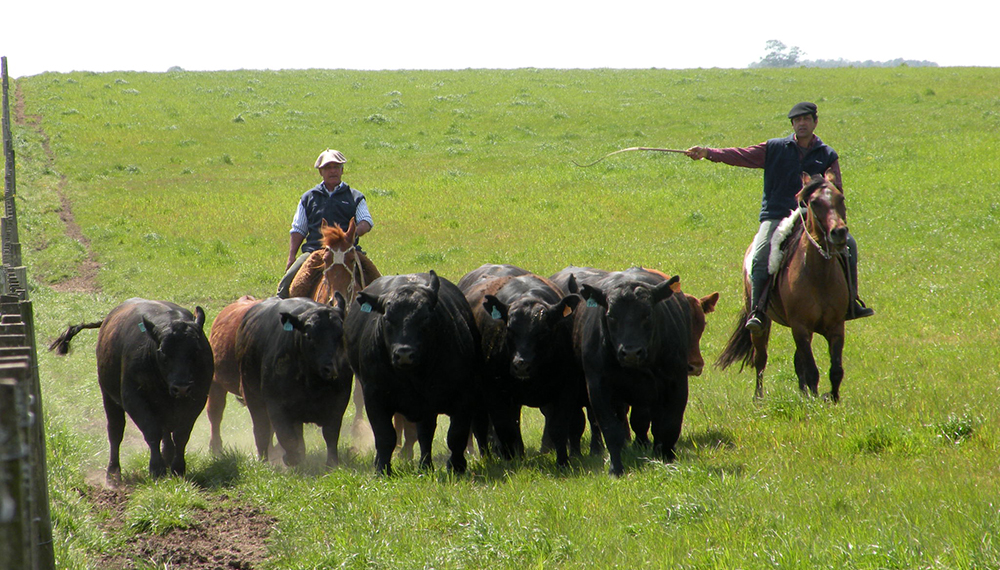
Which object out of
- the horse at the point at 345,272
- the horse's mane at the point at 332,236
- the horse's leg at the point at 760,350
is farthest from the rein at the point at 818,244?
the horse's mane at the point at 332,236

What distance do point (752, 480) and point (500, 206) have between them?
59.7ft

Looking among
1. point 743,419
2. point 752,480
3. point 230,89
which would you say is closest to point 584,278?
point 743,419

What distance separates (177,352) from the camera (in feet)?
25.2

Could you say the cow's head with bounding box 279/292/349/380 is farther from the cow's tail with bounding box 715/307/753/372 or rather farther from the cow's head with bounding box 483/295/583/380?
the cow's tail with bounding box 715/307/753/372

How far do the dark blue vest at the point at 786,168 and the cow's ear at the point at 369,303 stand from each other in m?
4.58

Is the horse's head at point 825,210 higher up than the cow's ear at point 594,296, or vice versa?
the horse's head at point 825,210

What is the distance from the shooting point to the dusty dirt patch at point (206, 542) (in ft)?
18.8

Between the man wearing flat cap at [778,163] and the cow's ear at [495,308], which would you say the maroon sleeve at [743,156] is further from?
the cow's ear at [495,308]

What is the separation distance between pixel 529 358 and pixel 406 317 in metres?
0.99

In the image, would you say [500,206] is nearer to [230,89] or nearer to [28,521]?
[28,521]

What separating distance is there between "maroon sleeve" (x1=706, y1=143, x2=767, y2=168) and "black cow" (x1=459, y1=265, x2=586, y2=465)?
8.22 ft

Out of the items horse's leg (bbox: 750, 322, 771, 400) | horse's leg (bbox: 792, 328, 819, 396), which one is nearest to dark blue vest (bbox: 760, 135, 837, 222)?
horse's leg (bbox: 750, 322, 771, 400)

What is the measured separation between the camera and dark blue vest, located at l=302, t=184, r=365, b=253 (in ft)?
34.8

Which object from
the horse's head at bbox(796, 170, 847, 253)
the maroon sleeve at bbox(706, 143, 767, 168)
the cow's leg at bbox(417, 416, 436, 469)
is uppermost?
the maroon sleeve at bbox(706, 143, 767, 168)
